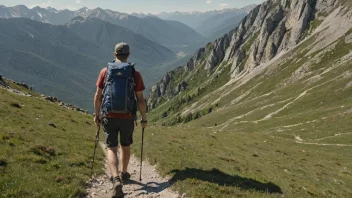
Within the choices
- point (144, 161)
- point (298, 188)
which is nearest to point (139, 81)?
point (144, 161)

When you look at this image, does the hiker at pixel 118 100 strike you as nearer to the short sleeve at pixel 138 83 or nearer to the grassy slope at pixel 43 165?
the short sleeve at pixel 138 83

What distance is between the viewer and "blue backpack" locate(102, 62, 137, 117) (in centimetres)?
1454

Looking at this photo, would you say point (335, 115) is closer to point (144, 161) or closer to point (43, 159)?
point (144, 161)

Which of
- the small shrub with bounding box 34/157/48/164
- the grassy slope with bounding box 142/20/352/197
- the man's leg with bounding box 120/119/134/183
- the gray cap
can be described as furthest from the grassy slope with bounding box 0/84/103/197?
the gray cap

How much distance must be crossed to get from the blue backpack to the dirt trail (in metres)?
4.42

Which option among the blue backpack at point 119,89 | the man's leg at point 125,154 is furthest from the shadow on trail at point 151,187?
the blue backpack at point 119,89

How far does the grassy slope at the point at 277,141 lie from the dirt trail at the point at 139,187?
83cm

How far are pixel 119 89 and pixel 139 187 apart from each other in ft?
19.7

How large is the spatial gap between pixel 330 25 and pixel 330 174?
187464 mm

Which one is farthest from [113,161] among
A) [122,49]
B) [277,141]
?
[277,141]

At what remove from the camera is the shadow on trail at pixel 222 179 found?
60.9ft

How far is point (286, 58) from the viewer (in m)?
199

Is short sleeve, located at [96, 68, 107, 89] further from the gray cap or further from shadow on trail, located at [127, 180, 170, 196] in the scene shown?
shadow on trail, located at [127, 180, 170, 196]

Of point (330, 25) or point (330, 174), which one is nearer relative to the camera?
point (330, 174)
